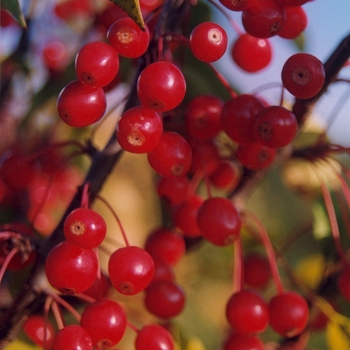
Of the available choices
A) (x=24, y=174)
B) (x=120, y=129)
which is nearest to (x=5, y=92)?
(x=24, y=174)

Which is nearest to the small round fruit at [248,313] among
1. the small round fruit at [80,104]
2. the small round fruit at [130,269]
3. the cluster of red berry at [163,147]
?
the cluster of red berry at [163,147]

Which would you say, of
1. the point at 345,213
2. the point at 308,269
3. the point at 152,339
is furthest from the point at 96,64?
the point at 308,269

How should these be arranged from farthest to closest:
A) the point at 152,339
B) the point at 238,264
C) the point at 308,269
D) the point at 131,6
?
1. the point at 308,269
2. the point at 238,264
3. the point at 152,339
4. the point at 131,6

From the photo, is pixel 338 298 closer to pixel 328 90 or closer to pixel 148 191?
pixel 328 90

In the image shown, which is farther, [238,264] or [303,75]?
[238,264]

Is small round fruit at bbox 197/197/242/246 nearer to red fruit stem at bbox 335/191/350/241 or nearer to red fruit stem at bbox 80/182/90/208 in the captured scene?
red fruit stem at bbox 80/182/90/208

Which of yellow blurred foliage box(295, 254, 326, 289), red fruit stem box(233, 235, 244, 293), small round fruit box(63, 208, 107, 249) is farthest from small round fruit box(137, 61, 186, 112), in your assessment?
yellow blurred foliage box(295, 254, 326, 289)

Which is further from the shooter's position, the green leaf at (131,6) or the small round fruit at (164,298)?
the small round fruit at (164,298)

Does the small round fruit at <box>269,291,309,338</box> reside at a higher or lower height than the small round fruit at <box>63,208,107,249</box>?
lower

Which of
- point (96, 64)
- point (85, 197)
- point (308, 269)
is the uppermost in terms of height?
point (96, 64)

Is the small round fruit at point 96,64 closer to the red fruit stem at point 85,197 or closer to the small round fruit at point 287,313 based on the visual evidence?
the red fruit stem at point 85,197

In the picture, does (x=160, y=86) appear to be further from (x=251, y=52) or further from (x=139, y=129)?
(x=251, y=52)

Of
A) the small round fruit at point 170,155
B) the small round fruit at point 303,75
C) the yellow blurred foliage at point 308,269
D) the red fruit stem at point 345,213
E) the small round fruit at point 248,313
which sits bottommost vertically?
the yellow blurred foliage at point 308,269
